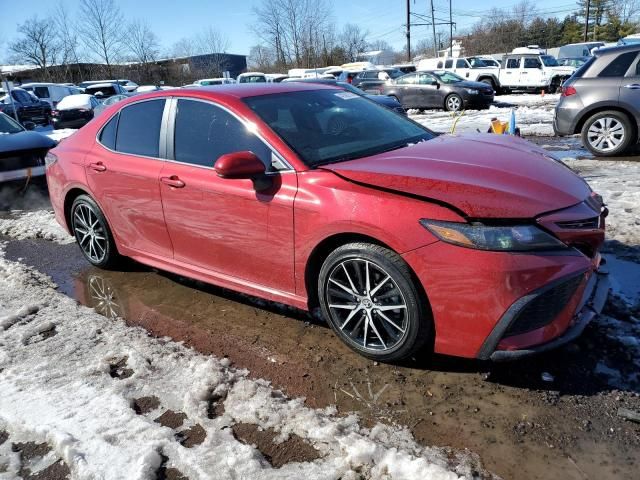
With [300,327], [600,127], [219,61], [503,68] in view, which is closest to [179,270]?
[300,327]

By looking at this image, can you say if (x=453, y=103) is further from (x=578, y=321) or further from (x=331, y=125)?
(x=578, y=321)

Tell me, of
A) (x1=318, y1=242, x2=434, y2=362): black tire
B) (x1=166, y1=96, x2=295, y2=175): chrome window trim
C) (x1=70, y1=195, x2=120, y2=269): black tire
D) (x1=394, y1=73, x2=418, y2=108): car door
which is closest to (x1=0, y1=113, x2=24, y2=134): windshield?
(x1=70, y1=195, x2=120, y2=269): black tire

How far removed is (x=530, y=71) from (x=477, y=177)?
78.5 ft

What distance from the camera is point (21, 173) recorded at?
7.77 metres

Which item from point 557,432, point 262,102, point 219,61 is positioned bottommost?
point 557,432

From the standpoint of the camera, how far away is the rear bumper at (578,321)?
249cm

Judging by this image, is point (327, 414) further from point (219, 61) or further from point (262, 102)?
point (219, 61)

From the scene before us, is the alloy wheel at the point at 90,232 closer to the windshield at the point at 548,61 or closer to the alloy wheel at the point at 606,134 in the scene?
the alloy wheel at the point at 606,134

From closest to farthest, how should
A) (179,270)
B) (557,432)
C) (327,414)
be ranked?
(557,432) → (327,414) → (179,270)

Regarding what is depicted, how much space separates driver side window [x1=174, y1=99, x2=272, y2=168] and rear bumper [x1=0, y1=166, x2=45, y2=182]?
17.1ft

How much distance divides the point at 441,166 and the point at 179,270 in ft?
6.96

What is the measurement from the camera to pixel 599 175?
6.92 m

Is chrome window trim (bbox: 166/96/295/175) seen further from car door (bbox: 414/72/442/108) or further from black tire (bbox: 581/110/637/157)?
car door (bbox: 414/72/442/108)

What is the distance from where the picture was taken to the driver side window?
333cm
